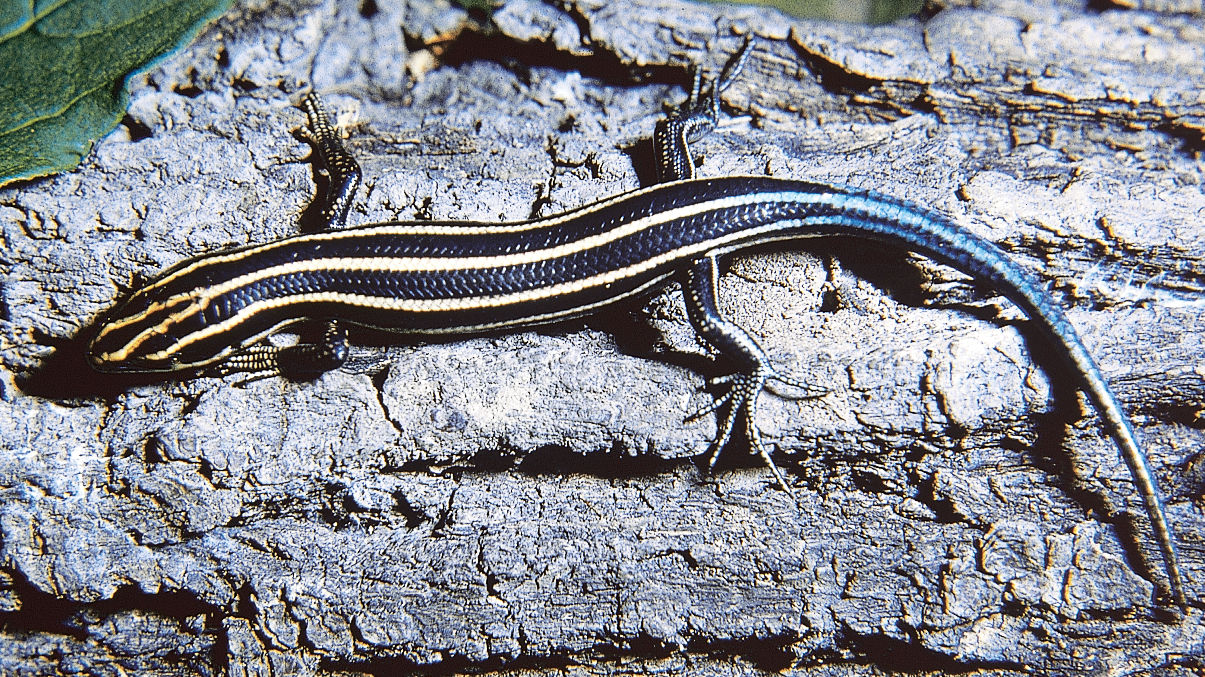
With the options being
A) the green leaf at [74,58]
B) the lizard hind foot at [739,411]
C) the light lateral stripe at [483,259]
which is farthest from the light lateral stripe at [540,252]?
the green leaf at [74,58]

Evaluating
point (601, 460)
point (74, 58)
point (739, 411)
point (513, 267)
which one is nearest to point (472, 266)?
point (513, 267)

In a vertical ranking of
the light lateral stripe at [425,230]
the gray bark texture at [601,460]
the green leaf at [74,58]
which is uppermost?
the green leaf at [74,58]

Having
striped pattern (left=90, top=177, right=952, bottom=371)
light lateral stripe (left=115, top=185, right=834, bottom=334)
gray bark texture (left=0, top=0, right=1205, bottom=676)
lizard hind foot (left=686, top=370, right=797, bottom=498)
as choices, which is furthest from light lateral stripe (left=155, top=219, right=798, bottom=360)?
lizard hind foot (left=686, top=370, right=797, bottom=498)

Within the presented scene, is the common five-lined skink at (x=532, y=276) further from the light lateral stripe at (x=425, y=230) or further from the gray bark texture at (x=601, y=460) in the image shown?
the gray bark texture at (x=601, y=460)

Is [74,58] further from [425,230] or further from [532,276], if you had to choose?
[532,276]

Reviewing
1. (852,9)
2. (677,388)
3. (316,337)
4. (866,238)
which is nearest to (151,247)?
(316,337)

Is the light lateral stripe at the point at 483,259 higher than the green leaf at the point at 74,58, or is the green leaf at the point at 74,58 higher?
the green leaf at the point at 74,58
